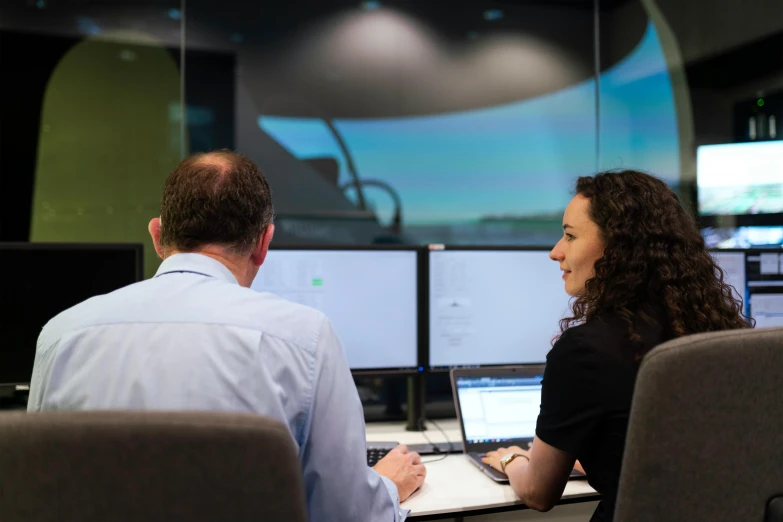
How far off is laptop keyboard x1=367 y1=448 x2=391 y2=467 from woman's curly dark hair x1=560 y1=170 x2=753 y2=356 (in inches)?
24.0

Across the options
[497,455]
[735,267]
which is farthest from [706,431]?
[735,267]

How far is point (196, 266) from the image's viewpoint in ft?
3.25

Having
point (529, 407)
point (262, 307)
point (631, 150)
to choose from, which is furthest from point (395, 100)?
point (262, 307)

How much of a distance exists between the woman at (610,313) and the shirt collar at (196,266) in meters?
0.60

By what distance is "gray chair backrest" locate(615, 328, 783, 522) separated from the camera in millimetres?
792

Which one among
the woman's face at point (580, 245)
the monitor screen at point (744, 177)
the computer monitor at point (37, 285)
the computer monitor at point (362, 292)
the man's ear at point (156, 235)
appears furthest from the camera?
the monitor screen at point (744, 177)

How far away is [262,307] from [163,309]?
138mm

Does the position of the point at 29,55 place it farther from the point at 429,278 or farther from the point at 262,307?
→ the point at 262,307

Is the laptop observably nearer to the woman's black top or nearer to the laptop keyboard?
the laptop keyboard

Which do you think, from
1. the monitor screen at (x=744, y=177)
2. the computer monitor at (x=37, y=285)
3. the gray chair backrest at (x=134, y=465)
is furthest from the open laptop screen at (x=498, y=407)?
the monitor screen at (x=744, y=177)

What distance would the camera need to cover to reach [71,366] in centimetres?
87

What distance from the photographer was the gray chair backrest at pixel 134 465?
576mm

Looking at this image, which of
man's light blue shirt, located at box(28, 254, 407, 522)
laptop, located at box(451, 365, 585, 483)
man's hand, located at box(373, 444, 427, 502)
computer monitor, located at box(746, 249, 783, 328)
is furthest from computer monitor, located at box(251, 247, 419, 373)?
computer monitor, located at box(746, 249, 783, 328)

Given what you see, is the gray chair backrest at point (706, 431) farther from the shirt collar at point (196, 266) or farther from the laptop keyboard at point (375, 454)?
the laptop keyboard at point (375, 454)
